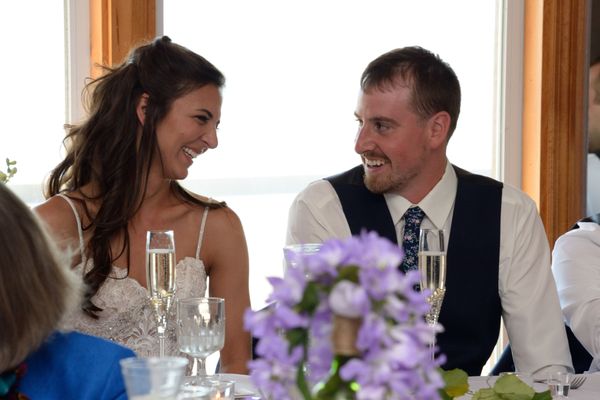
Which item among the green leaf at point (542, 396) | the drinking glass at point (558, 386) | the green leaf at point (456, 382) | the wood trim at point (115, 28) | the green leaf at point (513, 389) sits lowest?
the drinking glass at point (558, 386)

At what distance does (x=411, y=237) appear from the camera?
304 centimetres

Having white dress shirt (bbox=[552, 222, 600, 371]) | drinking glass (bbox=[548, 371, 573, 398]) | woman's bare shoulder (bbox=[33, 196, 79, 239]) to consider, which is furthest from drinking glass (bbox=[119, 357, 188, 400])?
white dress shirt (bbox=[552, 222, 600, 371])

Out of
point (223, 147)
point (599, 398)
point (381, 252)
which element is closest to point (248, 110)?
point (223, 147)

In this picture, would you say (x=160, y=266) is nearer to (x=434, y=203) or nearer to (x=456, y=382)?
(x=456, y=382)

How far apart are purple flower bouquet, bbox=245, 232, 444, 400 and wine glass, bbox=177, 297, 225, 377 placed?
836 millimetres

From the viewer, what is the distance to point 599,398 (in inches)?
83.4

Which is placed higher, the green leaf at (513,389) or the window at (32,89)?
the window at (32,89)

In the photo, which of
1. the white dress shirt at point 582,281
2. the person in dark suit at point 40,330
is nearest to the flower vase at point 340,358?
the person in dark suit at point 40,330

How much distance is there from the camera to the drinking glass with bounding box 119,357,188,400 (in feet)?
3.63

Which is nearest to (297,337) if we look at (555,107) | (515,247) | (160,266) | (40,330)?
(40,330)

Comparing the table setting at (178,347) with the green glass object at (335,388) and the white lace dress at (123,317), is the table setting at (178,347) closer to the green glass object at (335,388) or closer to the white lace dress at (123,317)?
the green glass object at (335,388)

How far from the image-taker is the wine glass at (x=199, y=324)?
1786mm

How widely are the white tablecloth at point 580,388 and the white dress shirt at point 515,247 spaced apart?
2.05ft

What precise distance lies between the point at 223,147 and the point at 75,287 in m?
2.61
